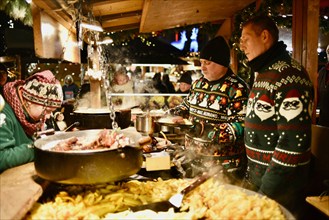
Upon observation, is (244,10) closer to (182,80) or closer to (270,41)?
(270,41)

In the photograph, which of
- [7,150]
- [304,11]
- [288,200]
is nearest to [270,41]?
[304,11]

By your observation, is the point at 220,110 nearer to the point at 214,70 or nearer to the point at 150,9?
the point at 214,70

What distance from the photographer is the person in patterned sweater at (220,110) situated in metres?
3.17

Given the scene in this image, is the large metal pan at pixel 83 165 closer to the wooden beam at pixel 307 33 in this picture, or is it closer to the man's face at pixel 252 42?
the man's face at pixel 252 42

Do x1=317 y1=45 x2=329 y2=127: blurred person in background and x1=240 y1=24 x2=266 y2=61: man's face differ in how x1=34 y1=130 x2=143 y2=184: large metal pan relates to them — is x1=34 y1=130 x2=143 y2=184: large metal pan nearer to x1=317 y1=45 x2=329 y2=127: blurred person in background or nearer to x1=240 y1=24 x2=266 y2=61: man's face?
x1=240 y1=24 x2=266 y2=61: man's face

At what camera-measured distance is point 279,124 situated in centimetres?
243

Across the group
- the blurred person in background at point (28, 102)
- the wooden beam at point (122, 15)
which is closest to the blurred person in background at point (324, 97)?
the wooden beam at point (122, 15)

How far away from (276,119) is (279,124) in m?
0.11

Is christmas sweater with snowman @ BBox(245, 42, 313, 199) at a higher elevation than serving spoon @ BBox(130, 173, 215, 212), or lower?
higher

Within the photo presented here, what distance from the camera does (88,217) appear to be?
1.79 m

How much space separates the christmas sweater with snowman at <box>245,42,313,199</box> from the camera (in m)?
2.35

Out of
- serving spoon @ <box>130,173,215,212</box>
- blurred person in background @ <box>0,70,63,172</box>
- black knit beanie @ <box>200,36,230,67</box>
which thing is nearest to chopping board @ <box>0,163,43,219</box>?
serving spoon @ <box>130,173,215,212</box>

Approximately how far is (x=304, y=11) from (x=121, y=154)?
316 cm

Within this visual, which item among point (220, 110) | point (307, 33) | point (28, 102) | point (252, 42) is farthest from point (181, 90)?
point (28, 102)
